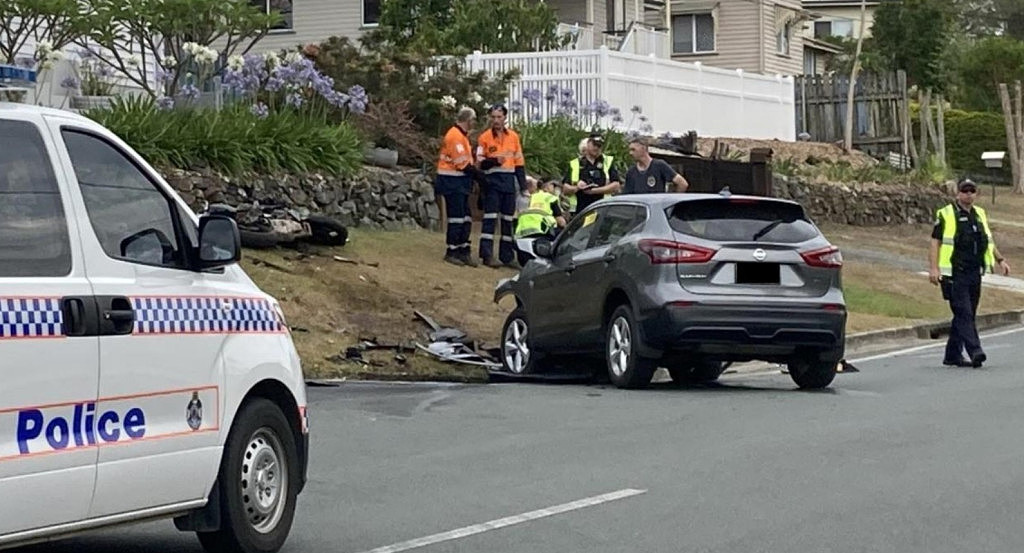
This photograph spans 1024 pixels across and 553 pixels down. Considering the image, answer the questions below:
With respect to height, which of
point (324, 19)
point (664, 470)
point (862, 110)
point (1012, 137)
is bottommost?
point (664, 470)

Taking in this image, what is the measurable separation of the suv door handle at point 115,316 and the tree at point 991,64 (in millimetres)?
46235

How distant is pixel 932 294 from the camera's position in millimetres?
26234

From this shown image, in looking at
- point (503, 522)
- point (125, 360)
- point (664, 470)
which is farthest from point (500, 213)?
point (125, 360)

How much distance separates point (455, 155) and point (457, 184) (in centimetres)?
36

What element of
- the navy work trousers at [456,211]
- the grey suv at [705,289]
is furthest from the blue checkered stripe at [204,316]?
the navy work trousers at [456,211]

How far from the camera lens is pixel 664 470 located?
10703 mm

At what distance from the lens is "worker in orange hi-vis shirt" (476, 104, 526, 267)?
2167cm

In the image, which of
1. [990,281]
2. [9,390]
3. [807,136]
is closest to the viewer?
[9,390]

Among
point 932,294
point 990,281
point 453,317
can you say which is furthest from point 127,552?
point 990,281

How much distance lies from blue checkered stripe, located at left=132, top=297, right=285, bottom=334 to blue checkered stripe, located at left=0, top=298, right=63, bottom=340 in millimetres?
497

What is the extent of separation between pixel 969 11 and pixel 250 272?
69.9 meters

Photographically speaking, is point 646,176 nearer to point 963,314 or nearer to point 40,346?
point 963,314

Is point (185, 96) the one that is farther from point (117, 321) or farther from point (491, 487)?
point (117, 321)

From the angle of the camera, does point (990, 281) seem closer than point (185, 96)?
No
